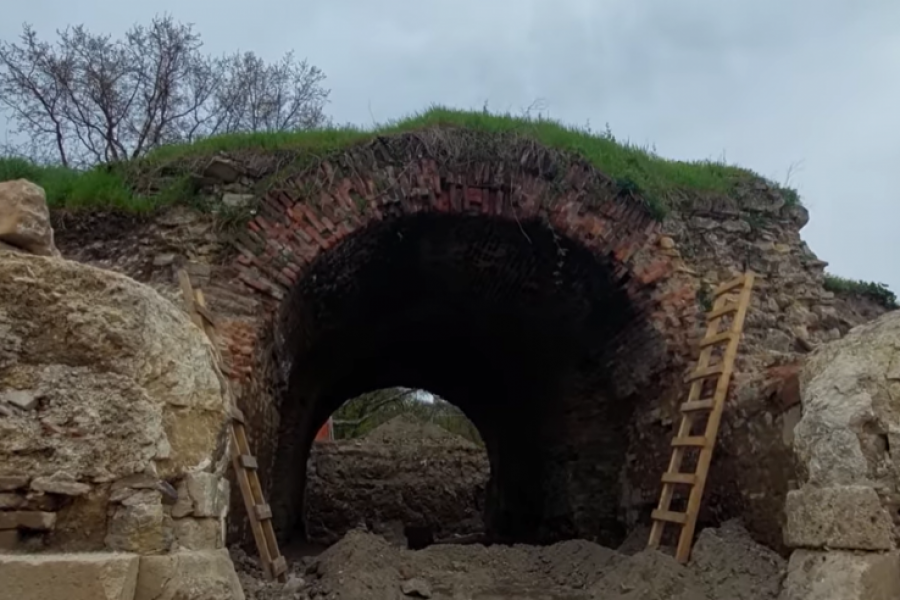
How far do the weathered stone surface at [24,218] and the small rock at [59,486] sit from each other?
839 millimetres

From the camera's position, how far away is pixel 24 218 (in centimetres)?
305

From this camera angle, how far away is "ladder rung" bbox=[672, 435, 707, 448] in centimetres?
555

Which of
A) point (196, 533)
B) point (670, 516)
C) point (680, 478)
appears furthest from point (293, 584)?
point (196, 533)

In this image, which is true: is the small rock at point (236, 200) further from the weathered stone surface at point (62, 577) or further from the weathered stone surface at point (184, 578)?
the weathered stone surface at point (62, 577)

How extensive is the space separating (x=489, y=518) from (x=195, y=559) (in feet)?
31.7

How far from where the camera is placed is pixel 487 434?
40.3 feet

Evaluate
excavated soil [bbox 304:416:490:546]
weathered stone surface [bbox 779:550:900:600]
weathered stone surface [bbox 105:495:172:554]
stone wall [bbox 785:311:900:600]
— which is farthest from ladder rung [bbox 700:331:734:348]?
excavated soil [bbox 304:416:490:546]

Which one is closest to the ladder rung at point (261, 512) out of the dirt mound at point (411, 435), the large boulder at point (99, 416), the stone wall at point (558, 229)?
the stone wall at point (558, 229)

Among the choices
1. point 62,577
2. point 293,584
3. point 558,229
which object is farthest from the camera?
point 558,229

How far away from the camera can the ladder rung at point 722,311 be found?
19.7 ft

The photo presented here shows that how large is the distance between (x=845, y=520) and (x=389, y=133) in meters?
4.46

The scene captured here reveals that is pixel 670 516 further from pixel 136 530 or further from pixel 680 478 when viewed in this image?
pixel 136 530

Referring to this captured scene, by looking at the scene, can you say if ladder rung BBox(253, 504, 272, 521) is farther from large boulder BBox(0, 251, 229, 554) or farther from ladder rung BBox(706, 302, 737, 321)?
ladder rung BBox(706, 302, 737, 321)

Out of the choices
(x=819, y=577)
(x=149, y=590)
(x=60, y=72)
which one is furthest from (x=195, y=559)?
(x=60, y=72)
